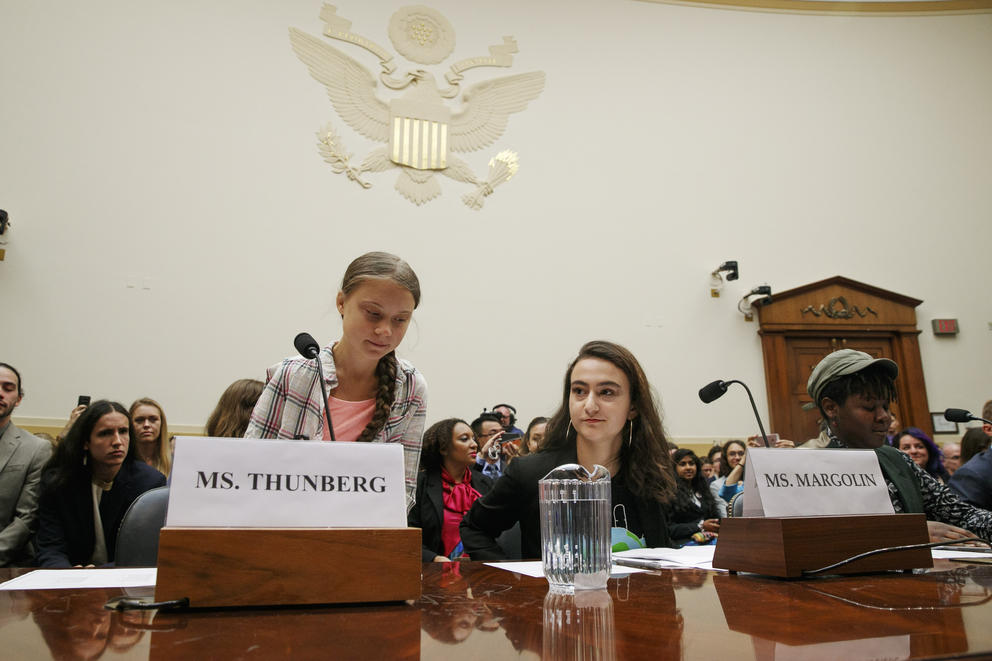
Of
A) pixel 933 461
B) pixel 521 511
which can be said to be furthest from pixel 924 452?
pixel 521 511

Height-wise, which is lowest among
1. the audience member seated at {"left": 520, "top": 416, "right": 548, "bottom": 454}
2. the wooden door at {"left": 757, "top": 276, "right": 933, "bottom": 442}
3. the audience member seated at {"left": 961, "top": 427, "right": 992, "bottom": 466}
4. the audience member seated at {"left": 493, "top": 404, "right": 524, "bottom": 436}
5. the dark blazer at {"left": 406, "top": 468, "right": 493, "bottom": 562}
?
the dark blazer at {"left": 406, "top": 468, "right": 493, "bottom": 562}

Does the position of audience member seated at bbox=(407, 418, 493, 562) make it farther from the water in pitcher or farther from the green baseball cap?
the water in pitcher

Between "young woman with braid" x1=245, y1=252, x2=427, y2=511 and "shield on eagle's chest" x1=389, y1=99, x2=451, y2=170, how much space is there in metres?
4.87

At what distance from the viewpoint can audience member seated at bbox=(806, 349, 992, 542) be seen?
5.65ft

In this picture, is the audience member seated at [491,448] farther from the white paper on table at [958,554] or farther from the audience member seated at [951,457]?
the audience member seated at [951,457]

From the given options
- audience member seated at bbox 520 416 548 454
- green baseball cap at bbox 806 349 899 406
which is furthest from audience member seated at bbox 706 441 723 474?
green baseball cap at bbox 806 349 899 406

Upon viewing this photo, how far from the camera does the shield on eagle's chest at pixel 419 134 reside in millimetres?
6320

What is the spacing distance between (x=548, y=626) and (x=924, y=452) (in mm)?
4092

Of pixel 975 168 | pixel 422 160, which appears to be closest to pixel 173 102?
pixel 422 160

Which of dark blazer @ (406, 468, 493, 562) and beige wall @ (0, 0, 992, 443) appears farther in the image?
beige wall @ (0, 0, 992, 443)

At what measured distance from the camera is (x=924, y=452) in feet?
12.8

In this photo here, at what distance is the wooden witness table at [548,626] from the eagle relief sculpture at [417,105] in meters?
5.77

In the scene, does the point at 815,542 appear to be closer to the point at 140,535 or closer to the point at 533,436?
the point at 140,535

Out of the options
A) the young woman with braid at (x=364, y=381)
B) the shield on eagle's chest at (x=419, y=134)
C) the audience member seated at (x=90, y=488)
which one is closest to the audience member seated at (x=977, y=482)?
the young woman with braid at (x=364, y=381)
